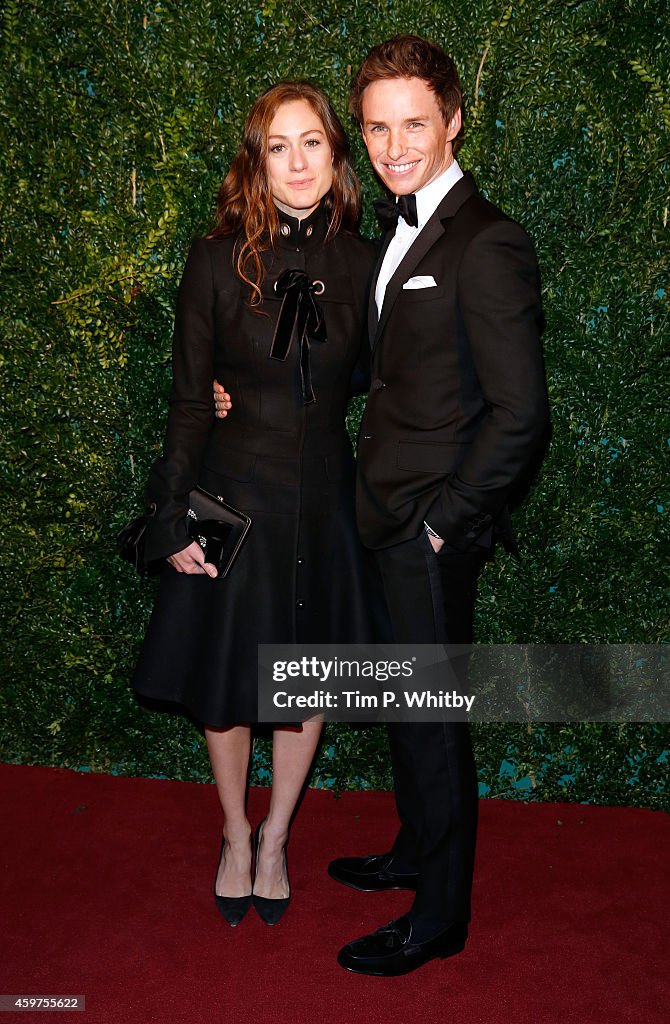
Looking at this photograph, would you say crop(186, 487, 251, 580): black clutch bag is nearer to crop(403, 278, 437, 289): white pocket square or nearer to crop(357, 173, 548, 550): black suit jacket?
crop(357, 173, 548, 550): black suit jacket

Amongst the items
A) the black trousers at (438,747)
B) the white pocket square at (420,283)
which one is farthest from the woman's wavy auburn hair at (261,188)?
the black trousers at (438,747)

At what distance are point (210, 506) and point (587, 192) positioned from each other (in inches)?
62.9

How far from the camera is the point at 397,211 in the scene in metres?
2.65

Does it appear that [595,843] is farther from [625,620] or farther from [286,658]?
[286,658]

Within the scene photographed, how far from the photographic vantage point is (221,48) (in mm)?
3191

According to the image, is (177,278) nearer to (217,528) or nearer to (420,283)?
(217,528)

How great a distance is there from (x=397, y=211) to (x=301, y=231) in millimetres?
293

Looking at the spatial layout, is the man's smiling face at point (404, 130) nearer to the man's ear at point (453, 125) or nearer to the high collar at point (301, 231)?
the man's ear at point (453, 125)

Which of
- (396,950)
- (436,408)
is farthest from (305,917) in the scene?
(436,408)

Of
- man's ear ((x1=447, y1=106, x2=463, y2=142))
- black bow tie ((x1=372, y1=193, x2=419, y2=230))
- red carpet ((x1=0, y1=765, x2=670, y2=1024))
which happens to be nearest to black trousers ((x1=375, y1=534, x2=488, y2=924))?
red carpet ((x1=0, y1=765, x2=670, y2=1024))

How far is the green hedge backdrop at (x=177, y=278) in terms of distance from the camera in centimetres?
311

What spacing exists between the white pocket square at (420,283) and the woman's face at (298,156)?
0.42m

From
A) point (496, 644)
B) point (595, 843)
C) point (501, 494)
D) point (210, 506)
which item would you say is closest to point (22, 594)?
point (210, 506)

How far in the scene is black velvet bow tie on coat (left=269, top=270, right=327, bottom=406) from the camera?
2717mm
